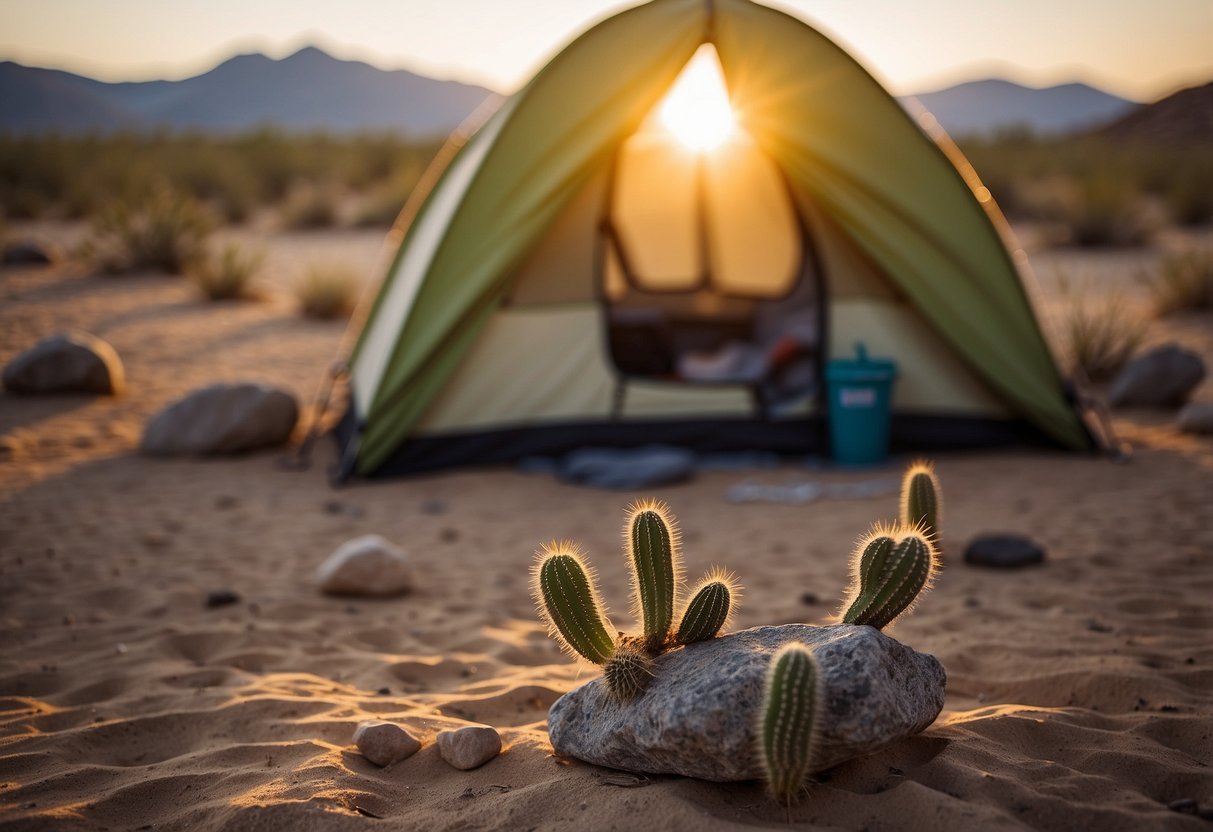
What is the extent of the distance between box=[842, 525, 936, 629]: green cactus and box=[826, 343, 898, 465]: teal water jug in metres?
3.30

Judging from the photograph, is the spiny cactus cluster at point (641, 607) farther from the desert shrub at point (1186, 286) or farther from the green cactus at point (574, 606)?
the desert shrub at point (1186, 286)

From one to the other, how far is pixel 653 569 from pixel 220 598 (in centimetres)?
212

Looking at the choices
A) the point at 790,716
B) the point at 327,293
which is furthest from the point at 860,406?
the point at 327,293

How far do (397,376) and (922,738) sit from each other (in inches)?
143

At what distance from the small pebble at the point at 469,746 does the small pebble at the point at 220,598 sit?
1639 millimetres

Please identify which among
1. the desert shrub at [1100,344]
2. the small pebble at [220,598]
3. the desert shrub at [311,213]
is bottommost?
the small pebble at [220,598]

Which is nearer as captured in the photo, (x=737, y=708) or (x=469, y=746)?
(x=737, y=708)

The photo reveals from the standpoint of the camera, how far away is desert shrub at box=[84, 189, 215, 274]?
1099 centimetres

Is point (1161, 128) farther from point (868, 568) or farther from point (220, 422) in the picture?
point (868, 568)

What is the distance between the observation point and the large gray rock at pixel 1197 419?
5809 millimetres

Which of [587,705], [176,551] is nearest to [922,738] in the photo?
[587,705]

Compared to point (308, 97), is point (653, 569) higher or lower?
lower

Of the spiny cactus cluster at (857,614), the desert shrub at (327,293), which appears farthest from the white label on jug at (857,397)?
the desert shrub at (327,293)

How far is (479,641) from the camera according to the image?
3330mm
